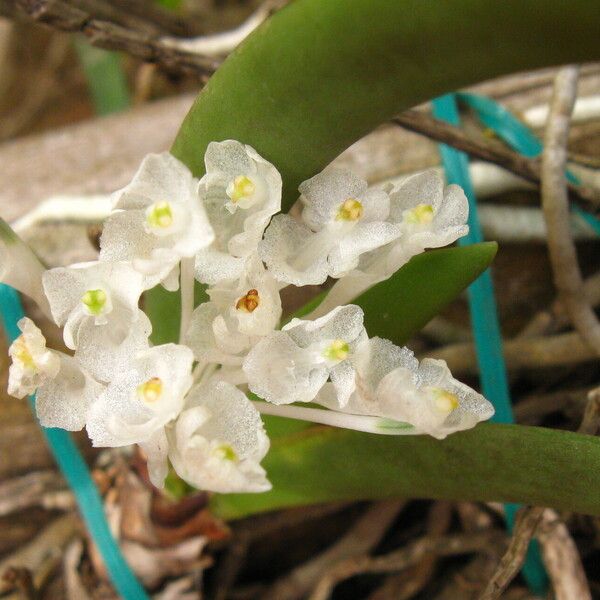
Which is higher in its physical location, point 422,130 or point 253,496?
point 422,130

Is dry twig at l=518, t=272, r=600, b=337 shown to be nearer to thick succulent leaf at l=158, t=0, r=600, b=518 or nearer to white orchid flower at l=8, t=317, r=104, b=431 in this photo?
thick succulent leaf at l=158, t=0, r=600, b=518

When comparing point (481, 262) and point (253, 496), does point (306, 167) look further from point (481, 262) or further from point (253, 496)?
point (253, 496)

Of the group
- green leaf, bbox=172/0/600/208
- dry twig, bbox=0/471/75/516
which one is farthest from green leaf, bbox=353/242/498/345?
dry twig, bbox=0/471/75/516

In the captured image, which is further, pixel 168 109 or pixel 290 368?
pixel 168 109

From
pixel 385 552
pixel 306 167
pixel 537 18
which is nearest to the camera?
pixel 537 18

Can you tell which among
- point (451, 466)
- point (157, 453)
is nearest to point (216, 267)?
point (157, 453)

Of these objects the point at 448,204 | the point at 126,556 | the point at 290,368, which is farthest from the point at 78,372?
the point at 126,556

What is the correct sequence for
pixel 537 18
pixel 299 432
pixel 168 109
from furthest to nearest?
pixel 168 109
pixel 299 432
pixel 537 18

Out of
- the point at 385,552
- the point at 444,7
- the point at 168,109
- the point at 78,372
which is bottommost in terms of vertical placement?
the point at 385,552
